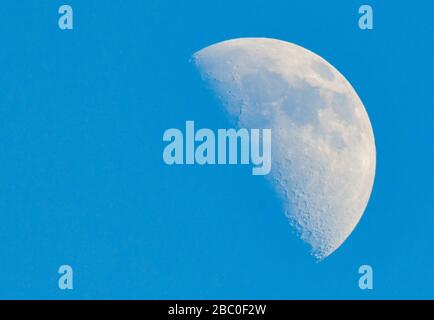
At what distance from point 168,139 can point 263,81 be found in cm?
148

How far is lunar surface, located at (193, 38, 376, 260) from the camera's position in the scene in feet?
33.9

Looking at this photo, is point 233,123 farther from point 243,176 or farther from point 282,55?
point 282,55

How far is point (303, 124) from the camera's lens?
34.1 ft

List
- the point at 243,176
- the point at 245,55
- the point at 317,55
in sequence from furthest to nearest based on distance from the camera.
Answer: the point at 317,55 < the point at 245,55 < the point at 243,176

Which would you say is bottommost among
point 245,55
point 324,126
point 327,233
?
point 327,233

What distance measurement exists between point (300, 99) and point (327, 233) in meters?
1.90

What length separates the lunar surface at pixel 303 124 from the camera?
1032 cm

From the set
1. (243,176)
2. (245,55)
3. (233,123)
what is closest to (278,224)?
(243,176)

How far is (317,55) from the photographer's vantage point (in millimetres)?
11578

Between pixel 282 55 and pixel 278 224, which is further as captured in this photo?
pixel 282 55

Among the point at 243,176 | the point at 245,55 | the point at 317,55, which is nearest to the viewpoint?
the point at 243,176

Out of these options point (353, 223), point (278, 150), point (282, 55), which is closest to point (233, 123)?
point (278, 150)

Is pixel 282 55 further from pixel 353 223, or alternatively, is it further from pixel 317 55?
pixel 353 223

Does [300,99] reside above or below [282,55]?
below
